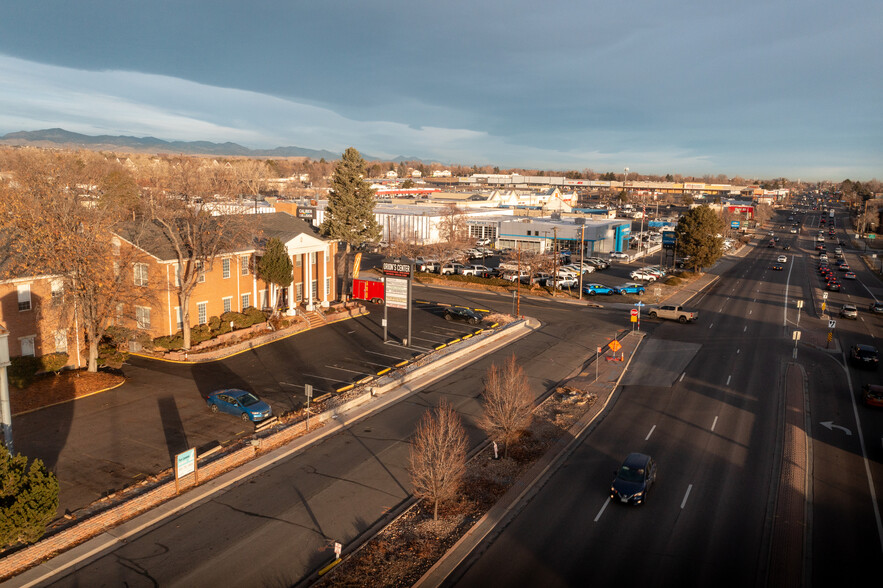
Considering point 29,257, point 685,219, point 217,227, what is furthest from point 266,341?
point 685,219

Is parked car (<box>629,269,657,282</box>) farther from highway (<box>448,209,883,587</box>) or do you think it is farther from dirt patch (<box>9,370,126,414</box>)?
dirt patch (<box>9,370,126,414</box>)

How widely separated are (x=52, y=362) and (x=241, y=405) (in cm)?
1403

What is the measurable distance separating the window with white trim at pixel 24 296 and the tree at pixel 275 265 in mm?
15714

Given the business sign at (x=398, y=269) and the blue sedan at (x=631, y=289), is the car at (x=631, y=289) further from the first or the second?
the business sign at (x=398, y=269)

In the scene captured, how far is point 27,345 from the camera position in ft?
109

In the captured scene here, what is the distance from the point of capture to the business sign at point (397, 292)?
43438 mm

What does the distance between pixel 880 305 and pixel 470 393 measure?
5126cm

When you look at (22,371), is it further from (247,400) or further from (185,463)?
(185,463)

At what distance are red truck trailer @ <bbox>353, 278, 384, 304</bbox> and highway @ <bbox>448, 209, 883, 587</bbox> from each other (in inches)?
1018

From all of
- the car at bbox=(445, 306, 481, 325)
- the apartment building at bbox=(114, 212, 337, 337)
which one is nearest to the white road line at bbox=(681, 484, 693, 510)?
the car at bbox=(445, 306, 481, 325)

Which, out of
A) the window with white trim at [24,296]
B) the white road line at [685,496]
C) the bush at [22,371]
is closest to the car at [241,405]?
the bush at [22,371]

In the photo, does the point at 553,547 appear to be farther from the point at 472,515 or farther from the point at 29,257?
the point at 29,257

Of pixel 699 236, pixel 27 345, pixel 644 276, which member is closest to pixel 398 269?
pixel 27 345

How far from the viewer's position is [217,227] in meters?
40.2
